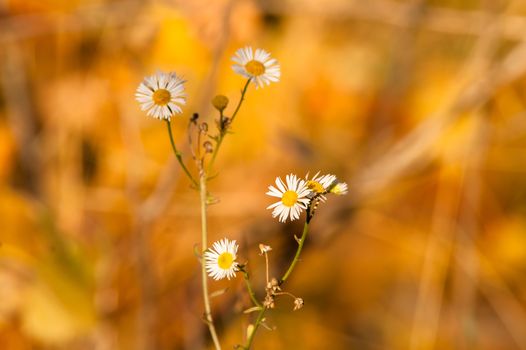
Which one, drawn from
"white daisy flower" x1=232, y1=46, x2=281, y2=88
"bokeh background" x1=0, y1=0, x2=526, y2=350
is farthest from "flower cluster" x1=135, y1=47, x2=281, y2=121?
"bokeh background" x1=0, y1=0, x2=526, y2=350

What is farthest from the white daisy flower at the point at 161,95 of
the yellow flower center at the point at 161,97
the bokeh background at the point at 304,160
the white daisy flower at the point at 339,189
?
the bokeh background at the point at 304,160

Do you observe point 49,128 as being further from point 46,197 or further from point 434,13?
point 434,13

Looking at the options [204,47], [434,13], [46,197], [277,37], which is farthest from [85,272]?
[434,13]

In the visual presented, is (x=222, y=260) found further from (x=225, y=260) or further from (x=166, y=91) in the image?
(x=166, y=91)

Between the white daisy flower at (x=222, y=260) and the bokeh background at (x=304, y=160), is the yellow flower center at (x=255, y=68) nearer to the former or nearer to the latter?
the white daisy flower at (x=222, y=260)

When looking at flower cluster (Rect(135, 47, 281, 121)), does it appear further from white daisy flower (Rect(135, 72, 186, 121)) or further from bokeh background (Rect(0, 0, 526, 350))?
bokeh background (Rect(0, 0, 526, 350))

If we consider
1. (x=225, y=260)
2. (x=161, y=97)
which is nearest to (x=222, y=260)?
(x=225, y=260)
